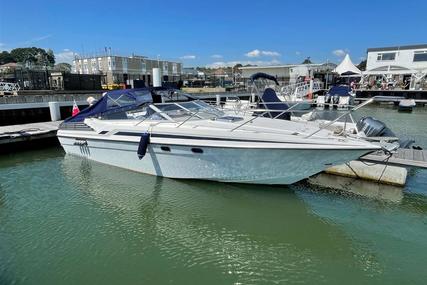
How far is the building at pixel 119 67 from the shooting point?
Answer: 54812 millimetres

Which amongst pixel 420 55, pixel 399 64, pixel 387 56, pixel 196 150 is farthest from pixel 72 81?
pixel 420 55

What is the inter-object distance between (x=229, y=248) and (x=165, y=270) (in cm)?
120

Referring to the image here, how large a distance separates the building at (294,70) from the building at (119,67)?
712 inches

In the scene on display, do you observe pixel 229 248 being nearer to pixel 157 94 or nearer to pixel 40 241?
pixel 40 241

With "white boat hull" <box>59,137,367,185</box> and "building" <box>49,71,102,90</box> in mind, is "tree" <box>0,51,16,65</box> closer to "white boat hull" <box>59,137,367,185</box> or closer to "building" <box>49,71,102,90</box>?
"building" <box>49,71,102,90</box>

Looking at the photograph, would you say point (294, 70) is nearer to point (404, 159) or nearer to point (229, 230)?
point (404, 159)

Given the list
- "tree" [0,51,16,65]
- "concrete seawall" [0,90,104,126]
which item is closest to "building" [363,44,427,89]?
"concrete seawall" [0,90,104,126]

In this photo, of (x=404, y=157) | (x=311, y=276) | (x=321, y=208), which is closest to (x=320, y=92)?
(x=404, y=157)

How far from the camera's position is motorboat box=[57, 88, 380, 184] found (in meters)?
6.29

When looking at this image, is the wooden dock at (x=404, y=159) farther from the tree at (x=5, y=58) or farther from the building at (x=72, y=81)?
the tree at (x=5, y=58)

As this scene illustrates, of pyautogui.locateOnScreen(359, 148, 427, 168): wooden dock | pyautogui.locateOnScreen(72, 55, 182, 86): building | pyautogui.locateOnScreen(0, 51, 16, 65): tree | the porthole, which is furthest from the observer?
pyautogui.locateOnScreen(0, 51, 16, 65): tree

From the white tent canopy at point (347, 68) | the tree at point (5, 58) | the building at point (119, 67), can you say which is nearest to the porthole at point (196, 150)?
the white tent canopy at point (347, 68)

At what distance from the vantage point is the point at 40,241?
17.8 ft

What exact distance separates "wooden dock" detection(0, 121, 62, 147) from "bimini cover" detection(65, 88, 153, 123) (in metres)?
4.23
